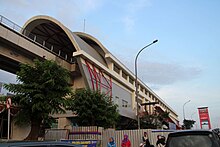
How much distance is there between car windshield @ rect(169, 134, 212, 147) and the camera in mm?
5191

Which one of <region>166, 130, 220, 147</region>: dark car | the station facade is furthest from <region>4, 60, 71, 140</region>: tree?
the station facade

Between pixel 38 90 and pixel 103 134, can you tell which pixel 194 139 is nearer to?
pixel 38 90

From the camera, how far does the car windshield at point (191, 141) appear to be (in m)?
5.19

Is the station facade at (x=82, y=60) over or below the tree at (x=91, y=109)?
over

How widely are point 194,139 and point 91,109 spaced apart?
15.4 meters

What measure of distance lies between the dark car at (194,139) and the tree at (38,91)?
10.7 metres

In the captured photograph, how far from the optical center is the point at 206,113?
1582 inches

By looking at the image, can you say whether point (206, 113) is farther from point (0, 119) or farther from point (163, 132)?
point (0, 119)

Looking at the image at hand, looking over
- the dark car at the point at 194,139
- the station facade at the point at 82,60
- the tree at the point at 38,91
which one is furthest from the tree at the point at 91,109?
the dark car at the point at 194,139

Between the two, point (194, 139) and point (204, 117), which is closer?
point (194, 139)

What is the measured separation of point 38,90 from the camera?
48.3 ft

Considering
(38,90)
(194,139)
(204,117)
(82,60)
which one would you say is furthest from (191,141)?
(204,117)

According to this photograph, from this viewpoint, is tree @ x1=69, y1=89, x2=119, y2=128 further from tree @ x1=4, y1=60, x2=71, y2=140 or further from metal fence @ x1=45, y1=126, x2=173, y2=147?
tree @ x1=4, y1=60, x2=71, y2=140

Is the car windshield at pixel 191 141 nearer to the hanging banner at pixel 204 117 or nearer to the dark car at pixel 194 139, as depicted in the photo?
the dark car at pixel 194 139
